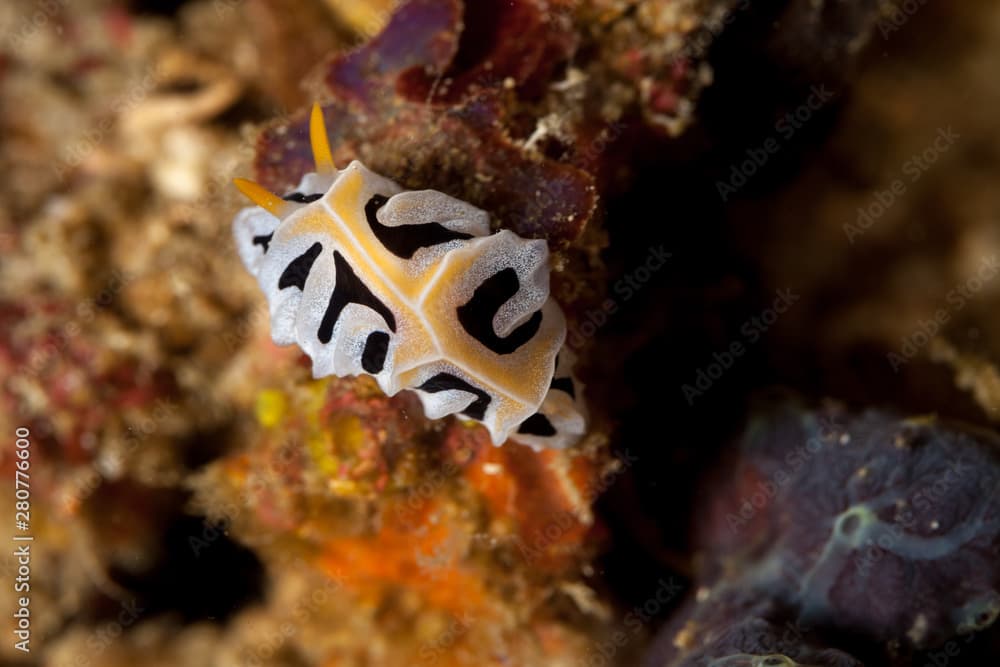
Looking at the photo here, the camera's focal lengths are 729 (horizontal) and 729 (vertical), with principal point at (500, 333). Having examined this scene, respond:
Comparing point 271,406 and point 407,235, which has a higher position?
point 407,235

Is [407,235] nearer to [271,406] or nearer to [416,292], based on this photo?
[416,292]

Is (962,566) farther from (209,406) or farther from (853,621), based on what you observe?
(209,406)

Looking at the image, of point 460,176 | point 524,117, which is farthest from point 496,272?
point 524,117

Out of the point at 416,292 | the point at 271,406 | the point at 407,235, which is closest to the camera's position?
the point at 416,292

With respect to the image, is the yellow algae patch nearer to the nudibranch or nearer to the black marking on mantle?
the nudibranch

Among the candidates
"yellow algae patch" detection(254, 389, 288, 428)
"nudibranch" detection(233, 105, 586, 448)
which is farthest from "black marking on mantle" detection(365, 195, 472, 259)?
"yellow algae patch" detection(254, 389, 288, 428)

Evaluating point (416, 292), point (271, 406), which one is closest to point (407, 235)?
point (416, 292)

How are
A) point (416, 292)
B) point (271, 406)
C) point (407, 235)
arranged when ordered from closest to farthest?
point (416, 292)
point (407, 235)
point (271, 406)

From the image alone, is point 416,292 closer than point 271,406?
Yes

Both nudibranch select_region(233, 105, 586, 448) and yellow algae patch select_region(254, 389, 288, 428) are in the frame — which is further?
yellow algae patch select_region(254, 389, 288, 428)
